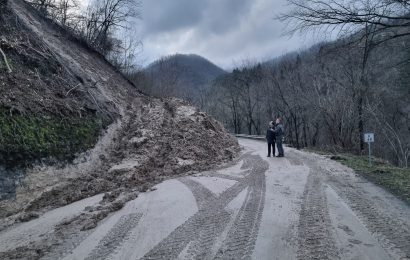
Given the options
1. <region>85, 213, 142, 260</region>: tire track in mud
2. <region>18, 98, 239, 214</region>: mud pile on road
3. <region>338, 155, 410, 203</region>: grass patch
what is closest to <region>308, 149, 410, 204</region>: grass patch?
<region>338, 155, 410, 203</region>: grass patch

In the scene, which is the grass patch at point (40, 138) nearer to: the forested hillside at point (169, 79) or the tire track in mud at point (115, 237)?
the tire track in mud at point (115, 237)

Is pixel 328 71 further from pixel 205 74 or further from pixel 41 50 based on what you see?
pixel 205 74

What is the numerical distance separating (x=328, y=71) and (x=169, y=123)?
21930 mm

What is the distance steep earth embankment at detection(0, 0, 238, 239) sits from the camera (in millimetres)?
9812

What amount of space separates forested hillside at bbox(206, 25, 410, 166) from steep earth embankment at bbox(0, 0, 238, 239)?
22.0 ft

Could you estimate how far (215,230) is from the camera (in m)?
6.85

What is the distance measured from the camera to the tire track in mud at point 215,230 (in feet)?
19.3

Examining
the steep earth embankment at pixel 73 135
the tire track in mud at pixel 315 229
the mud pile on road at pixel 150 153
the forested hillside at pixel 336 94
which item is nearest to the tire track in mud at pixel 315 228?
the tire track in mud at pixel 315 229

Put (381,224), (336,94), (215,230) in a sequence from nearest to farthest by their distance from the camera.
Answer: (215,230) → (381,224) → (336,94)

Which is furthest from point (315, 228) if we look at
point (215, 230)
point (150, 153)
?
point (150, 153)

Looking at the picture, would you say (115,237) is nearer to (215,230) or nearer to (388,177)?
(215,230)

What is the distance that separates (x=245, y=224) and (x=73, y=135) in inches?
291

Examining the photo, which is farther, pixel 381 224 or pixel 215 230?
pixel 381 224

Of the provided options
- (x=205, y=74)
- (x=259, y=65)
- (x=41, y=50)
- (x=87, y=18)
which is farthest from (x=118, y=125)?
(x=205, y=74)
